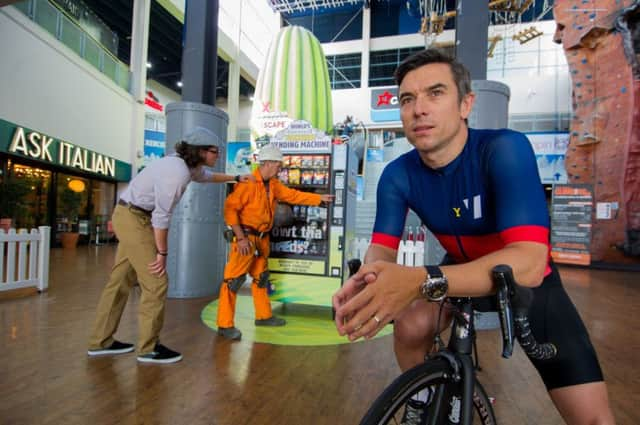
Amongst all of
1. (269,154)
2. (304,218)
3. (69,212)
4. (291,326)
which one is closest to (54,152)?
(69,212)

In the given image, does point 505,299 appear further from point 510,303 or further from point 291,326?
point 291,326

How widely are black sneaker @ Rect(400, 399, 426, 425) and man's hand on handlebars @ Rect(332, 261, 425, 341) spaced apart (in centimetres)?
34

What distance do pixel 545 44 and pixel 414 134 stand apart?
21.7 m

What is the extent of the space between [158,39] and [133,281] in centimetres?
1943

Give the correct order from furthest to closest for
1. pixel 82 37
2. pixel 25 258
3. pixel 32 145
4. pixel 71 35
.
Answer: pixel 82 37 → pixel 71 35 → pixel 32 145 → pixel 25 258

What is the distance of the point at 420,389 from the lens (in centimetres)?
100

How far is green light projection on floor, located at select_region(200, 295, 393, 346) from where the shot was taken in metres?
3.59

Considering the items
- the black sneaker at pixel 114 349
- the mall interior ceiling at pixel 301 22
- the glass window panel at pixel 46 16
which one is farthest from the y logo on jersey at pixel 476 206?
the mall interior ceiling at pixel 301 22

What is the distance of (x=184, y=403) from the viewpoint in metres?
2.25

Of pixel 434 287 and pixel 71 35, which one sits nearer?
pixel 434 287

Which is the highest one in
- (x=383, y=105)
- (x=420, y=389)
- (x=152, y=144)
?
(x=383, y=105)

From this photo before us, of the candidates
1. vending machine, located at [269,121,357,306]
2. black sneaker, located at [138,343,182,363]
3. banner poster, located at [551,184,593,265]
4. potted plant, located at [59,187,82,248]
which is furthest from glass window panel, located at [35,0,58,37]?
banner poster, located at [551,184,593,265]

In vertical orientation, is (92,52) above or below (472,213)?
above

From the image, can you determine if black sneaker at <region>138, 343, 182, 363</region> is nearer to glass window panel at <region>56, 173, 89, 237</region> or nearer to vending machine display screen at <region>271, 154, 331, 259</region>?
vending machine display screen at <region>271, 154, 331, 259</region>
